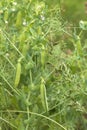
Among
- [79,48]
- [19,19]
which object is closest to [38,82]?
[79,48]

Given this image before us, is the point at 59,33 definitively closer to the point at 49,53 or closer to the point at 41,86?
the point at 49,53

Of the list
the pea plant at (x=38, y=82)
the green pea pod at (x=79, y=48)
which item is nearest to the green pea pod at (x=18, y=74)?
the pea plant at (x=38, y=82)

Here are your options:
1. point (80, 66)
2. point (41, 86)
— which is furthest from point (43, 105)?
point (80, 66)

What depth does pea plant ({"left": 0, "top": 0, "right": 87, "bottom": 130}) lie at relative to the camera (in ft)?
6.57

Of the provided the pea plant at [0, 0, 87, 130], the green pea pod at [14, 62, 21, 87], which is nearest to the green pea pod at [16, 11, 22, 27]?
the pea plant at [0, 0, 87, 130]

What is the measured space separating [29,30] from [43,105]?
369 mm

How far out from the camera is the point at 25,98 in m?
2.00

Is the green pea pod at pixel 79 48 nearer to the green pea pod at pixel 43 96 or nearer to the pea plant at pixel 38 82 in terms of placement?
the pea plant at pixel 38 82

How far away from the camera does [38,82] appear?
2.04 metres

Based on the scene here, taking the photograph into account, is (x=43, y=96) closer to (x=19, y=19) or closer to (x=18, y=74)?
(x=18, y=74)

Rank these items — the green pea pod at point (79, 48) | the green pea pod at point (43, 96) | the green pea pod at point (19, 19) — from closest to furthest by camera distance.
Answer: the green pea pod at point (43, 96) < the green pea pod at point (79, 48) < the green pea pod at point (19, 19)

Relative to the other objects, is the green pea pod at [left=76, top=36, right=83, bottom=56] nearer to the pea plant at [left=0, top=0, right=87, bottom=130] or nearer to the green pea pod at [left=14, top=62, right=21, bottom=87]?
the pea plant at [left=0, top=0, right=87, bottom=130]

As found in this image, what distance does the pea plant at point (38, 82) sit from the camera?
200 cm

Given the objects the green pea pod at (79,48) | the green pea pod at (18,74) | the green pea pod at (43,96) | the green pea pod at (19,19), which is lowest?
the green pea pod at (43,96)
